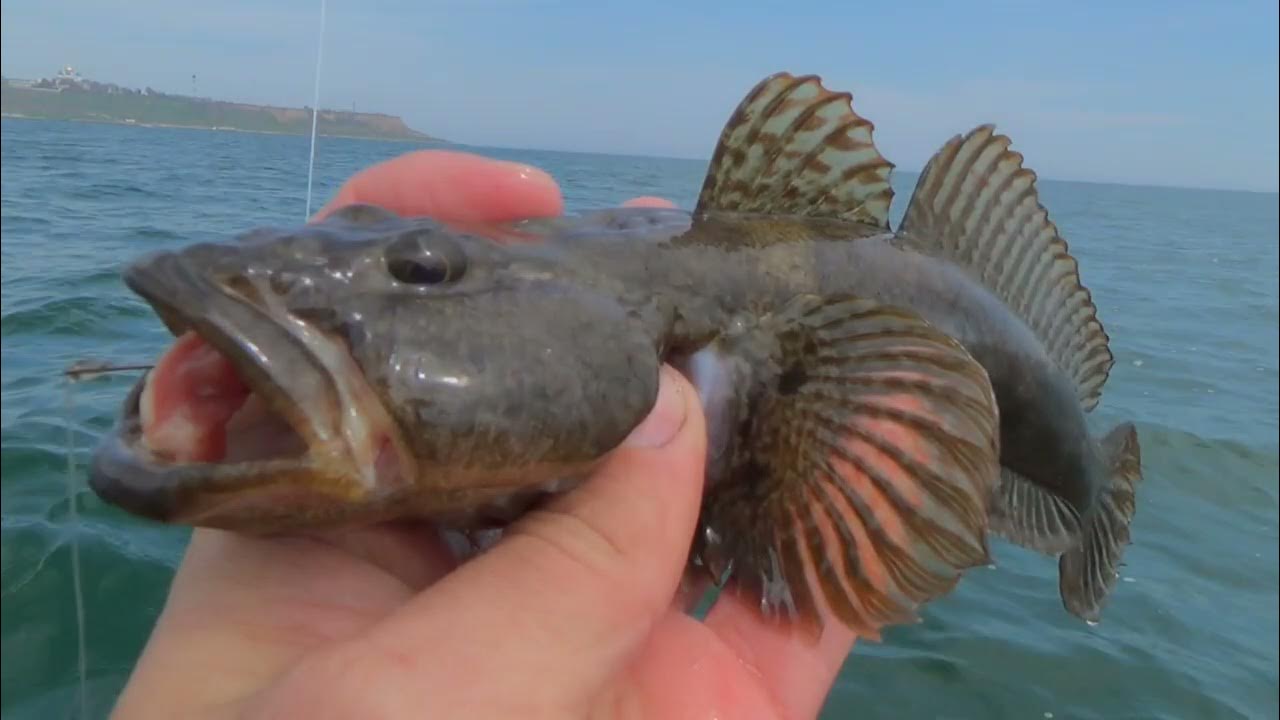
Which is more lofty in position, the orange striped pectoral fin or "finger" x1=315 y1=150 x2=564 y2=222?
"finger" x1=315 y1=150 x2=564 y2=222

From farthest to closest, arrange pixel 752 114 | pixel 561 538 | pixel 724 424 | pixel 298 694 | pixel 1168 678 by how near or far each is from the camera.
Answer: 1. pixel 1168 678
2. pixel 752 114
3. pixel 724 424
4. pixel 561 538
5. pixel 298 694

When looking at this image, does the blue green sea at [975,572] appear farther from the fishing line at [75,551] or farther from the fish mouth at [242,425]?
the fish mouth at [242,425]

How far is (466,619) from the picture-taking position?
1463 millimetres

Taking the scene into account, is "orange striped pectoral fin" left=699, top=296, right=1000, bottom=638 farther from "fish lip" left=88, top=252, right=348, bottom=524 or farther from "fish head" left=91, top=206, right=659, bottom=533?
"fish lip" left=88, top=252, right=348, bottom=524

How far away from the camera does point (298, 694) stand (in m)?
1.34

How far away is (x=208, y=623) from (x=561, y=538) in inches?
24.5

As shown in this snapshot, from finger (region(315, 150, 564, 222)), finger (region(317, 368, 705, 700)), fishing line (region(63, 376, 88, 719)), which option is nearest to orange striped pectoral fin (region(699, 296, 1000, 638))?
finger (region(317, 368, 705, 700))

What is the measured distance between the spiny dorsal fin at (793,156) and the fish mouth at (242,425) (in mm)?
1470

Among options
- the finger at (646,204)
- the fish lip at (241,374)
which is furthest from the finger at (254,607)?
the finger at (646,204)

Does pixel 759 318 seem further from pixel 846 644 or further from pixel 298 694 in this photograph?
pixel 298 694

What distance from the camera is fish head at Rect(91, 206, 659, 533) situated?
1.54 meters

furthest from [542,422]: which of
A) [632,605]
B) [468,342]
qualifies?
[632,605]

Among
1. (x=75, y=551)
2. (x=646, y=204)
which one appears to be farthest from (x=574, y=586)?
(x=75, y=551)

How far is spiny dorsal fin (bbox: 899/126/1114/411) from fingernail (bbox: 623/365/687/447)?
4.29 feet
